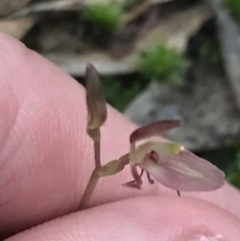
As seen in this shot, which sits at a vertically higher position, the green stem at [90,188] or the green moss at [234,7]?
the green moss at [234,7]

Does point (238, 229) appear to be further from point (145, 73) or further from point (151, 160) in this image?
point (145, 73)

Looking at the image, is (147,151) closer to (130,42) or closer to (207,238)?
(207,238)

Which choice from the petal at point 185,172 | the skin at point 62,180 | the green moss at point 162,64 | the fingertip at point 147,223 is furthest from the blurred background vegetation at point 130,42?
the petal at point 185,172

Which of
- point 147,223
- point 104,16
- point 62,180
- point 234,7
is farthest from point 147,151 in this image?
point 234,7

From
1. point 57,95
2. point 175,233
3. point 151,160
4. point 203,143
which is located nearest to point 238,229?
point 175,233

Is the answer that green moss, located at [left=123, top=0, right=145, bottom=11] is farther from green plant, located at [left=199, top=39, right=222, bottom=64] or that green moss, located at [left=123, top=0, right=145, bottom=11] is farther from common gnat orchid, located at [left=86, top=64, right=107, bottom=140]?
common gnat orchid, located at [left=86, top=64, right=107, bottom=140]

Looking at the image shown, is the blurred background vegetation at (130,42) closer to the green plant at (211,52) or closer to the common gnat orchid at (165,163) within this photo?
the green plant at (211,52)

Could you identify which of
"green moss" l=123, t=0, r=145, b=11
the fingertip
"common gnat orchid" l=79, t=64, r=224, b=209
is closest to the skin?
the fingertip
